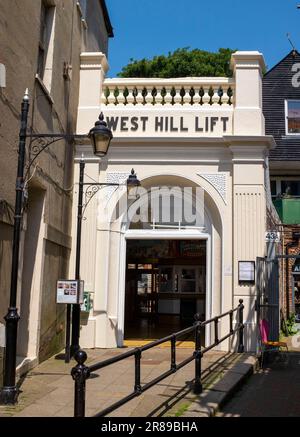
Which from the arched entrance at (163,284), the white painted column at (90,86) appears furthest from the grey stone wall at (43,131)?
the arched entrance at (163,284)

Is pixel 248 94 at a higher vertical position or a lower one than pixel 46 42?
lower

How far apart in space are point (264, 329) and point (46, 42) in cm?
717

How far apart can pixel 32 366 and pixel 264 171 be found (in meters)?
6.52

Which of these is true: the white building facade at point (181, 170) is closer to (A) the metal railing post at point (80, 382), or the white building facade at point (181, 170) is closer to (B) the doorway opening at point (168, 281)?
(B) the doorway opening at point (168, 281)

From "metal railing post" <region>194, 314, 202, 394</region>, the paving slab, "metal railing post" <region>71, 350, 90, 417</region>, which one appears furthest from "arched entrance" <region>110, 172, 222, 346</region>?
"metal railing post" <region>71, 350, 90, 417</region>

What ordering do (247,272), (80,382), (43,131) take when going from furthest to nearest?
(247,272)
(43,131)
(80,382)

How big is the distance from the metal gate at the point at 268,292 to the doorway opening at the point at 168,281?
196 inches

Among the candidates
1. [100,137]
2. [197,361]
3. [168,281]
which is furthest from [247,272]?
[168,281]

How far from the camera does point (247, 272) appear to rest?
37.0 feet

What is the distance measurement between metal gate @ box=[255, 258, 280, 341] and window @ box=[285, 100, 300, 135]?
1123 cm

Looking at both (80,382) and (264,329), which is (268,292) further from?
(80,382)

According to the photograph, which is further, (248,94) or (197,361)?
(248,94)

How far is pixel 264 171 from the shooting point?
11969 mm

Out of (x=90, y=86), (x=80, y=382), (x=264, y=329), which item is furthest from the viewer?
(x=90, y=86)
